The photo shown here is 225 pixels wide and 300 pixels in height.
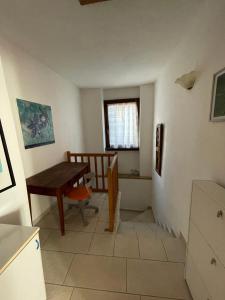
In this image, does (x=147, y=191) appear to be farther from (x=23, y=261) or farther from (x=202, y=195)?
(x=23, y=261)

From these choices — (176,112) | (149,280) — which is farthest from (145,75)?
(149,280)

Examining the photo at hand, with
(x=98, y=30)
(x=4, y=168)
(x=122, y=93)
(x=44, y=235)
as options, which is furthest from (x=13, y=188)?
(x=122, y=93)

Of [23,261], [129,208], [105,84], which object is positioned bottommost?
[129,208]

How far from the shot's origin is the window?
411cm

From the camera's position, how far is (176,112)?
210 centimetres

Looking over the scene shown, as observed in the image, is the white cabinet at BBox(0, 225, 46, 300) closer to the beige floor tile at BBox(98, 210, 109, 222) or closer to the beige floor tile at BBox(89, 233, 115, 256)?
the beige floor tile at BBox(89, 233, 115, 256)

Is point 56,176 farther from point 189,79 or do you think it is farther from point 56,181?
point 189,79

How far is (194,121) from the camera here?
1.56m

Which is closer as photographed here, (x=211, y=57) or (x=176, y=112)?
(x=211, y=57)

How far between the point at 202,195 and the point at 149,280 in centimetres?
98

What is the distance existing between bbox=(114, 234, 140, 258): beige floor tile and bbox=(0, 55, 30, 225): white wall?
41.5 inches

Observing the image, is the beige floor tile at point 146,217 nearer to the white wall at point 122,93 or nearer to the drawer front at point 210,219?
the drawer front at point 210,219

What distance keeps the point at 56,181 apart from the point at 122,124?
2.69 meters

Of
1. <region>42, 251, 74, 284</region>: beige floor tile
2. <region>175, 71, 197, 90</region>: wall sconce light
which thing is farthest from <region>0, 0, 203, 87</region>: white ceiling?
<region>42, 251, 74, 284</region>: beige floor tile
